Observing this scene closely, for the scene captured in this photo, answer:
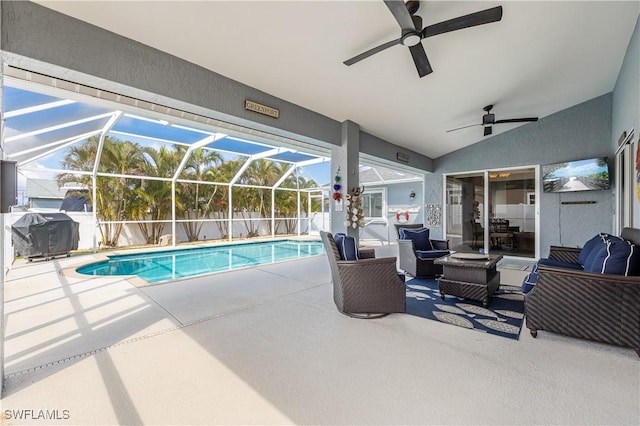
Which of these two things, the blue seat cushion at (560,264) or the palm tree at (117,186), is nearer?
the blue seat cushion at (560,264)

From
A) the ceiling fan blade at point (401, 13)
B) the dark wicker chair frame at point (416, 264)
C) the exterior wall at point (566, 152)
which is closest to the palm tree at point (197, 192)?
the dark wicker chair frame at point (416, 264)

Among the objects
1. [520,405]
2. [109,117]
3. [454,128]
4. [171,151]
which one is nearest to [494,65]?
[454,128]

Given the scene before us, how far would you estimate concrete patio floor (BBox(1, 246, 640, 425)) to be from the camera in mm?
1797

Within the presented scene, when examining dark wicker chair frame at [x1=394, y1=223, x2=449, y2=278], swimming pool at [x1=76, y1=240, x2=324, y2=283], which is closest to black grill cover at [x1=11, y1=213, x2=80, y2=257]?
swimming pool at [x1=76, y1=240, x2=324, y2=283]

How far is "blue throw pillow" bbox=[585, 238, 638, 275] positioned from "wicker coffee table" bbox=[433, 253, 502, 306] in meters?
1.13

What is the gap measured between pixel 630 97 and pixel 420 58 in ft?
11.6

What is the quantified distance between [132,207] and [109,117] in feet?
15.3

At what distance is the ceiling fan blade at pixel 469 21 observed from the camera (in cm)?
253

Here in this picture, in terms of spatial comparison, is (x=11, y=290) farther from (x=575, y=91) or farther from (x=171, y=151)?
(x=575, y=91)

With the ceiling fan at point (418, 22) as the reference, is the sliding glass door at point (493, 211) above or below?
below

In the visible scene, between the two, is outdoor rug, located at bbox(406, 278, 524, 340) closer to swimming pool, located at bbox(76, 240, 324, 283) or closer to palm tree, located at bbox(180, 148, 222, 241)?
swimming pool, located at bbox(76, 240, 324, 283)

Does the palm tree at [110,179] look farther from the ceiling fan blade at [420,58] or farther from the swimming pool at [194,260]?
the ceiling fan blade at [420,58]

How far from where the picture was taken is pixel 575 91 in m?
5.64

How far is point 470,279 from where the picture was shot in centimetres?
382
